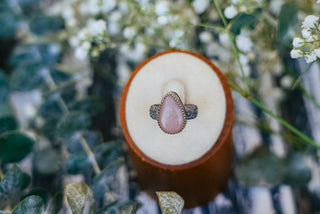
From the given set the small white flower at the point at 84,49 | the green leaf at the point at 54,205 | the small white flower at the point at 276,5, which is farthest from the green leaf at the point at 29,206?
the small white flower at the point at 276,5

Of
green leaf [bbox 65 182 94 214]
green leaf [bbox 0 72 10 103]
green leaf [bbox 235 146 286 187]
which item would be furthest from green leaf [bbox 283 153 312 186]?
green leaf [bbox 0 72 10 103]

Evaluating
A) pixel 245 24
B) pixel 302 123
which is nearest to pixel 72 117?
pixel 245 24

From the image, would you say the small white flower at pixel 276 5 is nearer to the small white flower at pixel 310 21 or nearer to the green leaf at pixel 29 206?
the small white flower at pixel 310 21

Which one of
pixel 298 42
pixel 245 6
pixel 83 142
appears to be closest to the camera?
pixel 298 42

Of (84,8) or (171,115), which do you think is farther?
(84,8)

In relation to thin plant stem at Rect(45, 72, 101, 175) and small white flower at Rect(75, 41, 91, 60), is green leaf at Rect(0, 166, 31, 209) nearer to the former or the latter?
thin plant stem at Rect(45, 72, 101, 175)

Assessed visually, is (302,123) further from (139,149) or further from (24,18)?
(24,18)

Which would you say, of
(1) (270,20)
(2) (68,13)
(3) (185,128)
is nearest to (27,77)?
(2) (68,13)

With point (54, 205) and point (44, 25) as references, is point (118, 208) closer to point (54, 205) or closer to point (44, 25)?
point (54, 205)
